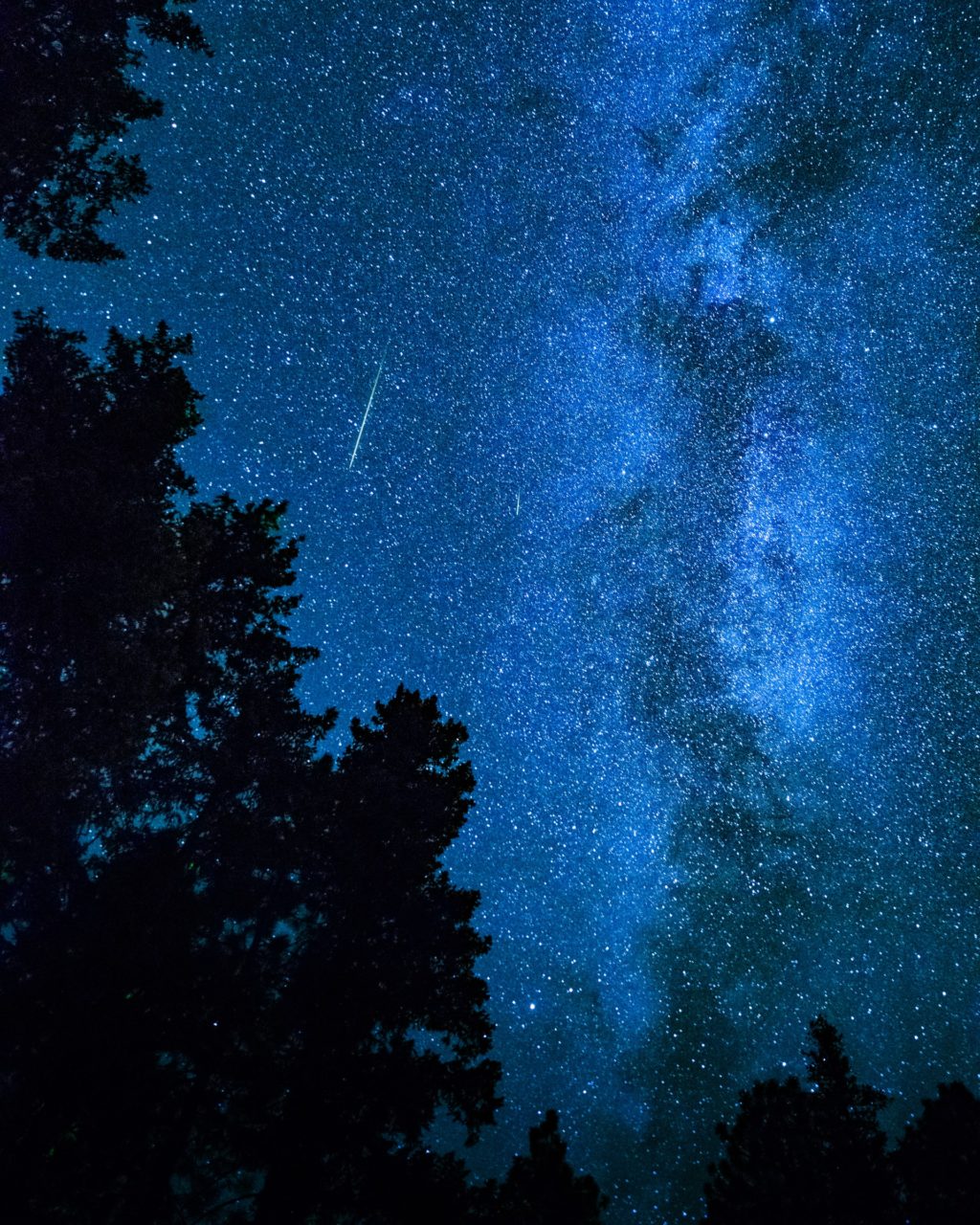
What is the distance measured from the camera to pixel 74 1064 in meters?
7.16

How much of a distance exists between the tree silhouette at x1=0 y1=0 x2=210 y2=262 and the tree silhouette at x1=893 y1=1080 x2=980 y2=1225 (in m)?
23.9

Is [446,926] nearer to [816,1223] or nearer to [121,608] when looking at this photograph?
[121,608]

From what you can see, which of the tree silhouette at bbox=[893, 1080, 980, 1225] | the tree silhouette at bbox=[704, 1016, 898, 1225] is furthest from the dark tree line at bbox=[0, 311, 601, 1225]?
the tree silhouette at bbox=[893, 1080, 980, 1225]

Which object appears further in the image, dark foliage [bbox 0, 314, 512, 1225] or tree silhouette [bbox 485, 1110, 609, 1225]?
tree silhouette [bbox 485, 1110, 609, 1225]

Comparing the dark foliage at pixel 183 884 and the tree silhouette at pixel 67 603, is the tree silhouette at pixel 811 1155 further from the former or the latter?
the tree silhouette at pixel 67 603

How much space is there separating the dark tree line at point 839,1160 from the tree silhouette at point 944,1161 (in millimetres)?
20

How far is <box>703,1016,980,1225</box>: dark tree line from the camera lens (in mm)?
14398

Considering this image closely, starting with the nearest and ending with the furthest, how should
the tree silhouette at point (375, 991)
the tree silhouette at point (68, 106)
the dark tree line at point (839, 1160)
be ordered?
the tree silhouette at point (68, 106) → the tree silhouette at point (375, 991) → the dark tree line at point (839, 1160)

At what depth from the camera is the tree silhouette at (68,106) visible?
660 cm

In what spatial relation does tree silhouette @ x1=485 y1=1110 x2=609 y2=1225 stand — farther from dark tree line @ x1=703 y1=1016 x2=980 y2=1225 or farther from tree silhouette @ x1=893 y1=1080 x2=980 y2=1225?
tree silhouette @ x1=893 y1=1080 x2=980 y2=1225

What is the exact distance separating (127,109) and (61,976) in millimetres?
10578

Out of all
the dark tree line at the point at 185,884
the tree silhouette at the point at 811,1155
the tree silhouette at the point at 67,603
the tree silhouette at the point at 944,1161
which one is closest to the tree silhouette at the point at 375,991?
the dark tree line at the point at 185,884

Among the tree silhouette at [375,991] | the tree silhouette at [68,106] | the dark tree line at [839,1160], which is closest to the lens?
the tree silhouette at [68,106]

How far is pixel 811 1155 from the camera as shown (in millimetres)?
15445
